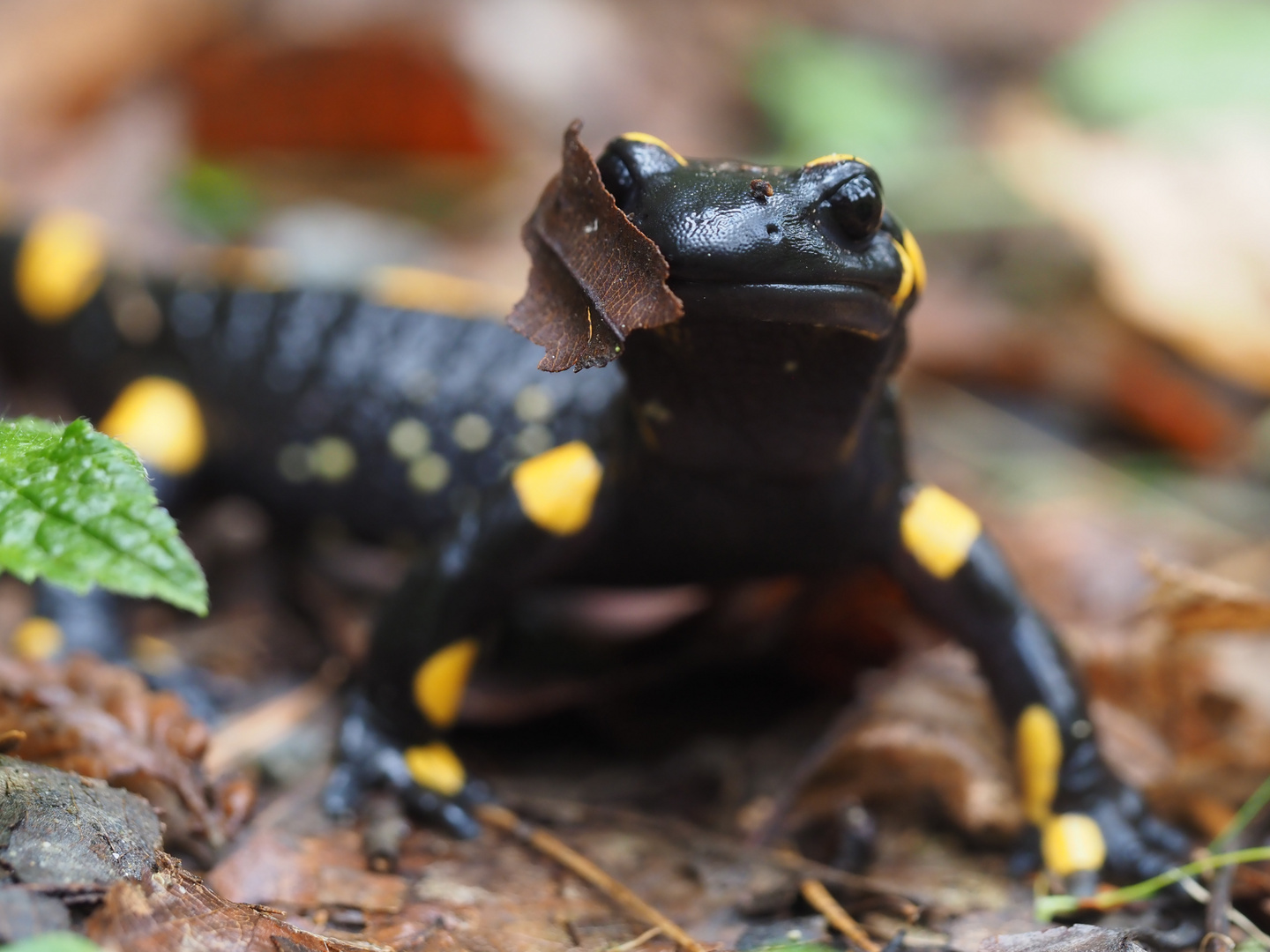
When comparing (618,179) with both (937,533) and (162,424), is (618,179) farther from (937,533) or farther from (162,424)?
(162,424)

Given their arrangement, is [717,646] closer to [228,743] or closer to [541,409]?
[541,409]

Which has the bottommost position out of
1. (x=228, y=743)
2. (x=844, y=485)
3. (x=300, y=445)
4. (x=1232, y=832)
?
(x=228, y=743)

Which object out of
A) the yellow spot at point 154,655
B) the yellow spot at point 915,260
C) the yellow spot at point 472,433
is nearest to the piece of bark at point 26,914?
the yellow spot at point 154,655

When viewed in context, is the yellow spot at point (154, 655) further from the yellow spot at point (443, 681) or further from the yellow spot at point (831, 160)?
the yellow spot at point (831, 160)

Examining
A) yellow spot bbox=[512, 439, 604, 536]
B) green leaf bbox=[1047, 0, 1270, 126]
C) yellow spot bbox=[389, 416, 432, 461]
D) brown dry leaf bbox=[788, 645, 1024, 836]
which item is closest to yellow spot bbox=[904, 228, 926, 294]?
yellow spot bbox=[512, 439, 604, 536]

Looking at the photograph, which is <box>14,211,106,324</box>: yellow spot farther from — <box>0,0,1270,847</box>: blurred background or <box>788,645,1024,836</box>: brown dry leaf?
<box>788,645,1024,836</box>: brown dry leaf

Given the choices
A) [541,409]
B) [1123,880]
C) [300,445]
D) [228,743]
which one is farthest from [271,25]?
[1123,880]
